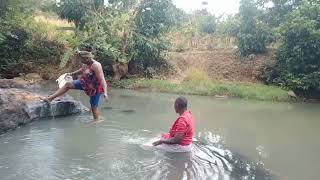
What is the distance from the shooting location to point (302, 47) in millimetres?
18234

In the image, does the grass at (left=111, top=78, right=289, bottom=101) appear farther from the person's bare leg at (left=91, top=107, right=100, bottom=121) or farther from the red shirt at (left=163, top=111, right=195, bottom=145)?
the red shirt at (left=163, top=111, right=195, bottom=145)

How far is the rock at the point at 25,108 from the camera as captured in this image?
31.0ft

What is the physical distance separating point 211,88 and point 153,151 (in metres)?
10.4

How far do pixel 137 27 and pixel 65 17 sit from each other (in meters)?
3.47

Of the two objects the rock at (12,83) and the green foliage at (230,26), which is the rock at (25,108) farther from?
the green foliage at (230,26)

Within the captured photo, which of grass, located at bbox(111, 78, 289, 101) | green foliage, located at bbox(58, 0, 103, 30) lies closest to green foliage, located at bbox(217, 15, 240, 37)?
grass, located at bbox(111, 78, 289, 101)

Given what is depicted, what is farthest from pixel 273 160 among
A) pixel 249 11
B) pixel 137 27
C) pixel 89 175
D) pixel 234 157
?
pixel 249 11

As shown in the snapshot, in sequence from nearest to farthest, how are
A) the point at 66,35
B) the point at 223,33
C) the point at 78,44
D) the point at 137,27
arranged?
the point at 78,44, the point at 137,27, the point at 66,35, the point at 223,33

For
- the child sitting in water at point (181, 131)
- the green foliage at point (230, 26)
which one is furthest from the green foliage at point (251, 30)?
the child sitting in water at point (181, 131)

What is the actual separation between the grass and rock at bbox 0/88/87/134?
276 inches

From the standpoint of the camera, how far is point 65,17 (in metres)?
20.6

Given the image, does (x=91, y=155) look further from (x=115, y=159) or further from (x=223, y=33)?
(x=223, y=33)

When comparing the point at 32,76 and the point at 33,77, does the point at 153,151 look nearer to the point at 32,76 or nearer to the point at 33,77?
the point at 33,77

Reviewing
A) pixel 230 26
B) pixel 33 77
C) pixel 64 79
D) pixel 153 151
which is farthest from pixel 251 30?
pixel 153 151
